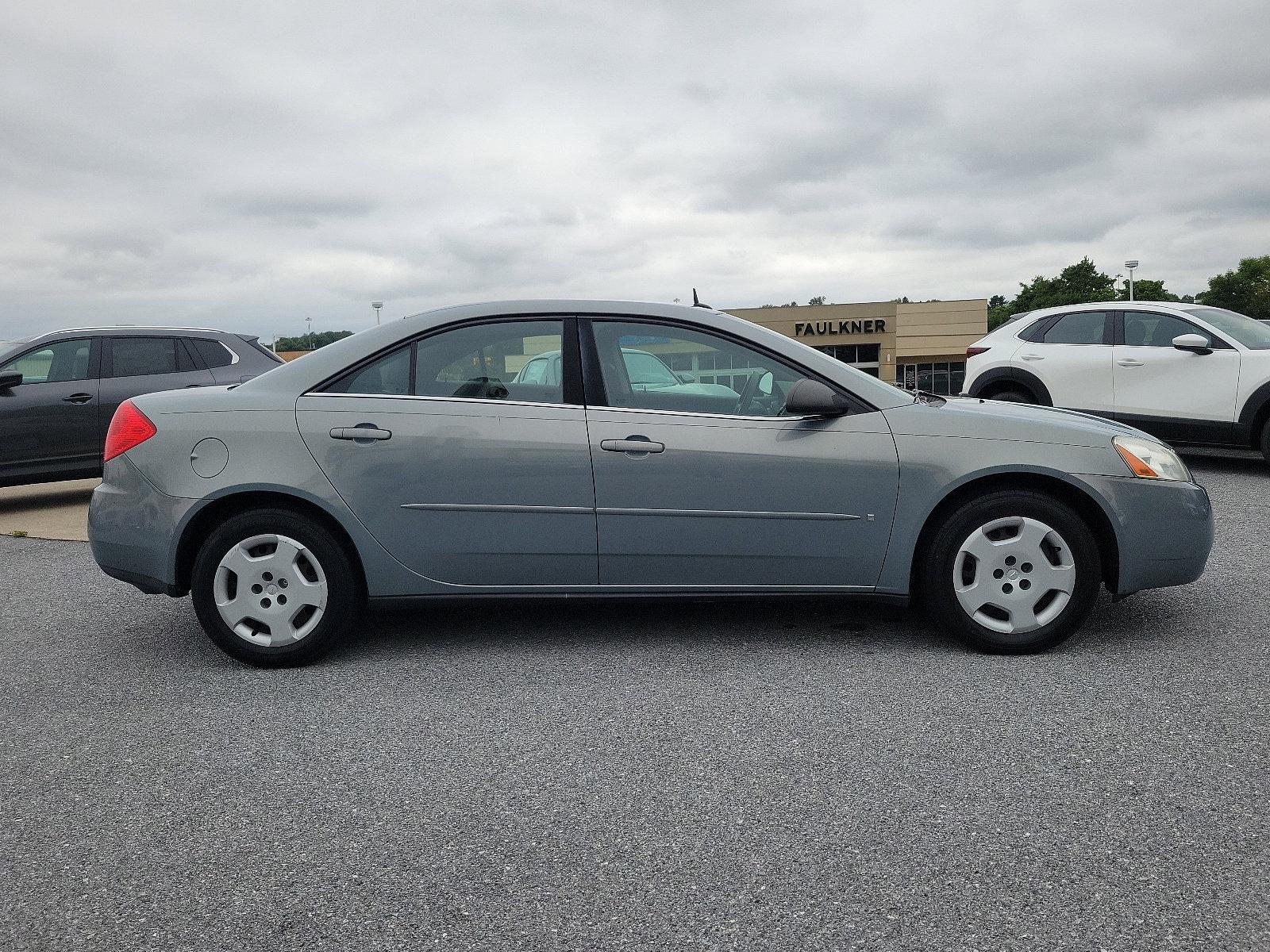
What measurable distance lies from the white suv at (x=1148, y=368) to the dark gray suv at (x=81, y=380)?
7421mm

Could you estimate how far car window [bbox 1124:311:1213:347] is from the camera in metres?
10.0

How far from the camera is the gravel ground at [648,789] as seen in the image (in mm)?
2496

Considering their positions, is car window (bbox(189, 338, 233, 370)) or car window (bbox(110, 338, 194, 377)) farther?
car window (bbox(189, 338, 233, 370))

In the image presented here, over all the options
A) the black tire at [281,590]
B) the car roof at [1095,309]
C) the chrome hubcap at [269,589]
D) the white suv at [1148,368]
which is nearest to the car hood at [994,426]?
the black tire at [281,590]

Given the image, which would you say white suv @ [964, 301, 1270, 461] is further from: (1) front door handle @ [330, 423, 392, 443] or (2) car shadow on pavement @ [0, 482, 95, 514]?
(2) car shadow on pavement @ [0, 482, 95, 514]

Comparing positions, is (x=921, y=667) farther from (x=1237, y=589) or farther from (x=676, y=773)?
(x=1237, y=589)

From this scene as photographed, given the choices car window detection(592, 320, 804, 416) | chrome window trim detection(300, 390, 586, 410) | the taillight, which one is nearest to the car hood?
car window detection(592, 320, 804, 416)

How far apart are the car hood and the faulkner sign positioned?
65.6m

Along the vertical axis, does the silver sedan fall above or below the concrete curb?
above

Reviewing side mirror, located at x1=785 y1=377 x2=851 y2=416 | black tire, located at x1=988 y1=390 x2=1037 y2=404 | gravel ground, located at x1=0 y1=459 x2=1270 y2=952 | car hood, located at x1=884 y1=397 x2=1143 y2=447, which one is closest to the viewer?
gravel ground, located at x1=0 y1=459 x2=1270 y2=952

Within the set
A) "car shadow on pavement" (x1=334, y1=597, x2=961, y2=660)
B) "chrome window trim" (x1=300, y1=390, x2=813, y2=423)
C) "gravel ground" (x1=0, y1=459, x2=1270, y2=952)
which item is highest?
"chrome window trim" (x1=300, y1=390, x2=813, y2=423)

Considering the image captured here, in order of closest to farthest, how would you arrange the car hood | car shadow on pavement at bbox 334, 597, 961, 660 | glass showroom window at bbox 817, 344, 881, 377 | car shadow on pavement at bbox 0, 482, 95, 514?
the car hood < car shadow on pavement at bbox 334, 597, 961, 660 < car shadow on pavement at bbox 0, 482, 95, 514 < glass showroom window at bbox 817, 344, 881, 377

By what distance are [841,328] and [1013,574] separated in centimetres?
6722

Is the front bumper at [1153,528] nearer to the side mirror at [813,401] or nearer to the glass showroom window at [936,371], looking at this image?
the side mirror at [813,401]
